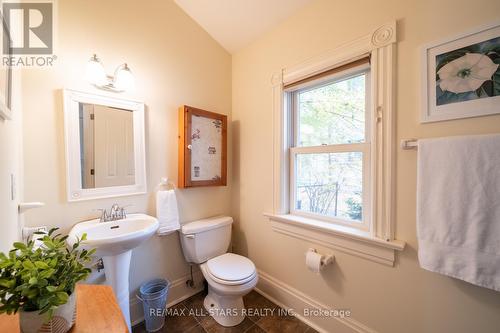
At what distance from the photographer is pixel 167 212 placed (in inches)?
62.7

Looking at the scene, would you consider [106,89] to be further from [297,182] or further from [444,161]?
[444,161]

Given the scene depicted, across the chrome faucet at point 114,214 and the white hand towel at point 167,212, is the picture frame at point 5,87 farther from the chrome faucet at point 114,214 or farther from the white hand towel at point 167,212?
the white hand towel at point 167,212

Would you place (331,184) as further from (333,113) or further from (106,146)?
(106,146)

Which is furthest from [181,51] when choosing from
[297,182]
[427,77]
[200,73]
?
[427,77]

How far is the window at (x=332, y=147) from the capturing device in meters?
1.36

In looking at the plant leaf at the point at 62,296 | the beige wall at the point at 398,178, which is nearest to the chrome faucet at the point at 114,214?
the plant leaf at the point at 62,296

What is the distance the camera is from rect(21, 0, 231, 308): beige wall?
119 centimetres

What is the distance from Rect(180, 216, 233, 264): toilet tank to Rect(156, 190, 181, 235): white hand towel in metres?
0.11

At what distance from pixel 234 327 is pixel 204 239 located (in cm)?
66

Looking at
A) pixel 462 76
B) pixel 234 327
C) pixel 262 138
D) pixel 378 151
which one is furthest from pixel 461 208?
pixel 234 327

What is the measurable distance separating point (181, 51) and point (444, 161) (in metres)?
1.99

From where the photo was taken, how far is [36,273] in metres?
0.52

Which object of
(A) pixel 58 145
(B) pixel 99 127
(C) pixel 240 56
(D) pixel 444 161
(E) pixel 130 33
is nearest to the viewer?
(D) pixel 444 161

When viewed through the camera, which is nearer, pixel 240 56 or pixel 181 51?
pixel 181 51
